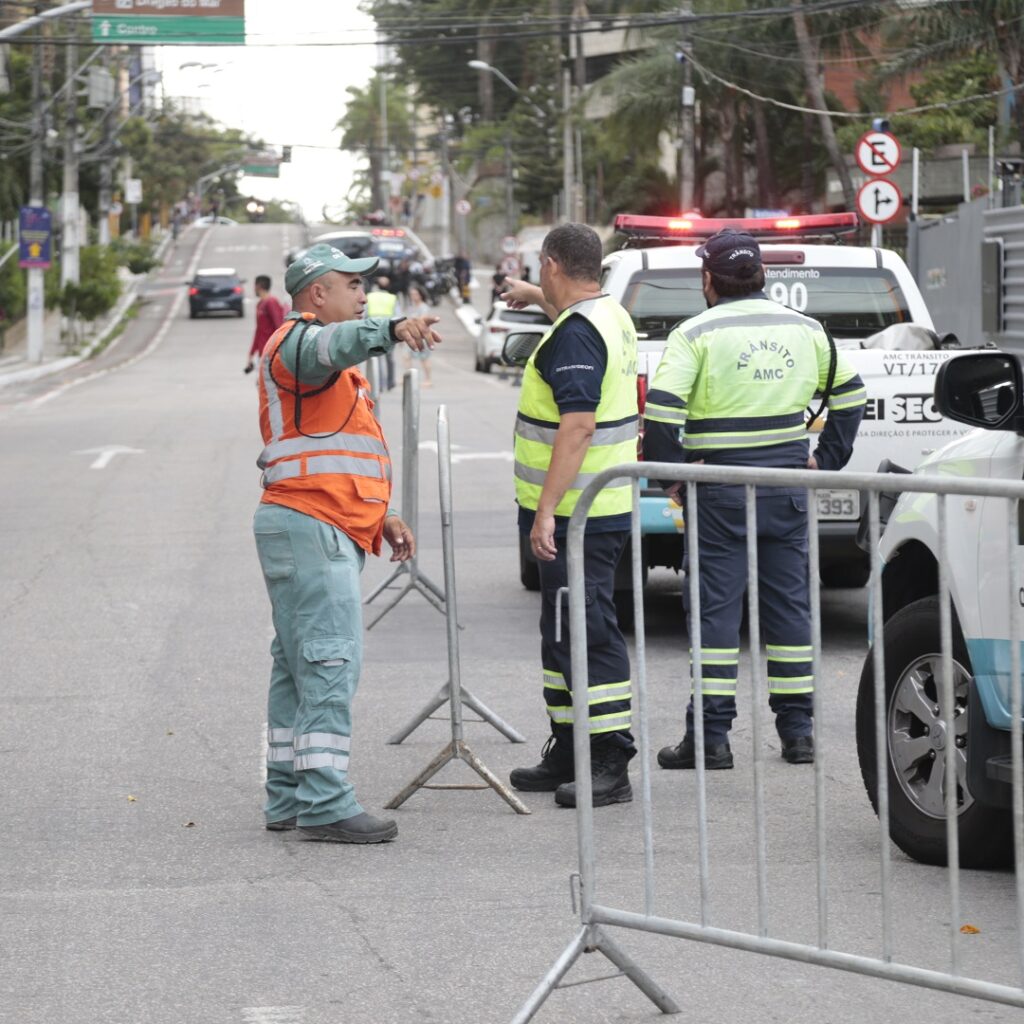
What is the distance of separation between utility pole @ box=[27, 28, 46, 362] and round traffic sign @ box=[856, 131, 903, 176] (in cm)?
2398

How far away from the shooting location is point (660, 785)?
22.5ft

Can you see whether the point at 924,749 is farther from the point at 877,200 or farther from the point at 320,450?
the point at 877,200

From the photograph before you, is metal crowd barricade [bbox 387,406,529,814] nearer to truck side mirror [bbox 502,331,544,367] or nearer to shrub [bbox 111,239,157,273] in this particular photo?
truck side mirror [bbox 502,331,544,367]

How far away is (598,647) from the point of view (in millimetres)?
6562

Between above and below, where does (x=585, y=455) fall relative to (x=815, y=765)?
above

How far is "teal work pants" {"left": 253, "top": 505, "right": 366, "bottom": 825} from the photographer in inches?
244

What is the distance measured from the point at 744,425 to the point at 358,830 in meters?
2.13

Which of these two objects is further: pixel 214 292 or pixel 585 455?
pixel 214 292

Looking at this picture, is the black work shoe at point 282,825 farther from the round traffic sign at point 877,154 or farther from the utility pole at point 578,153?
the utility pole at point 578,153

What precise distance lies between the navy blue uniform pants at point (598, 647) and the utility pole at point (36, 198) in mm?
36375

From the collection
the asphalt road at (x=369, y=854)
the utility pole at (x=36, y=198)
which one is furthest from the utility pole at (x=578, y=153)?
the asphalt road at (x=369, y=854)

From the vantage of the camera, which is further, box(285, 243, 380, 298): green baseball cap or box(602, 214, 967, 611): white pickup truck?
box(602, 214, 967, 611): white pickup truck

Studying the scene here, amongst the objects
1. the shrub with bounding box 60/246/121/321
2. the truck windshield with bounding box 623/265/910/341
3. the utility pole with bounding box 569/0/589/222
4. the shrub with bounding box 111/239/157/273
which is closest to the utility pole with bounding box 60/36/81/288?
the shrub with bounding box 60/246/121/321

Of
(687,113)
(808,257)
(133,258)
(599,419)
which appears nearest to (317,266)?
(599,419)
